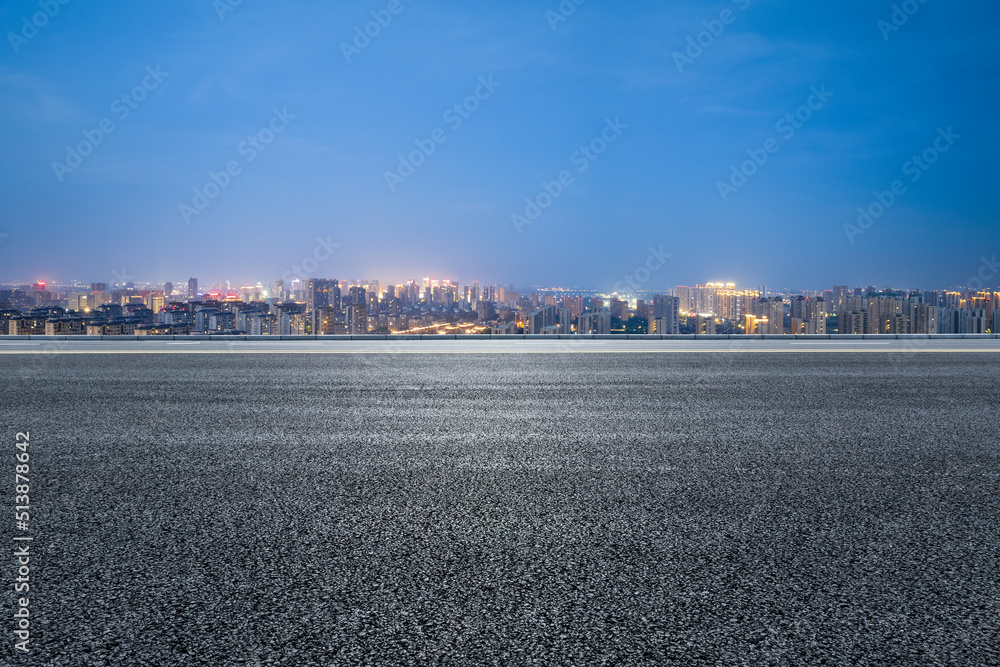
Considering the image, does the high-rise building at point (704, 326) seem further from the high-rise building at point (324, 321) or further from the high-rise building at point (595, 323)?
the high-rise building at point (324, 321)

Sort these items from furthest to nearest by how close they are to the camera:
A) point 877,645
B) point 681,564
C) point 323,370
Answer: point 323,370 → point 681,564 → point 877,645

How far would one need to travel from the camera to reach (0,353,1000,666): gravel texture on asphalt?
198 cm

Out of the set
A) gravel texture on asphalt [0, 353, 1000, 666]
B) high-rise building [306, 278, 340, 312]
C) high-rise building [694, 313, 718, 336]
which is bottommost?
gravel texture on asphalt [0, 353, 1000, 666]

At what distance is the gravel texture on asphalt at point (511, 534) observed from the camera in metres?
1.98

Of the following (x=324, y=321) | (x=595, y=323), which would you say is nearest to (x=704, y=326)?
(x=595, y=323)

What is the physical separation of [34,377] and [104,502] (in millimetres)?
6982

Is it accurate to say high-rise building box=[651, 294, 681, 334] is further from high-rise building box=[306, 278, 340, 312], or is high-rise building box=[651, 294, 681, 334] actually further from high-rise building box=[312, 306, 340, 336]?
high-rise building box=[306, 278, 340, 312]

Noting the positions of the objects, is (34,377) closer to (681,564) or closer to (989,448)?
(681,564)

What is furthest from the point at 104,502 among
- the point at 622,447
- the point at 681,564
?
the point at 622,447

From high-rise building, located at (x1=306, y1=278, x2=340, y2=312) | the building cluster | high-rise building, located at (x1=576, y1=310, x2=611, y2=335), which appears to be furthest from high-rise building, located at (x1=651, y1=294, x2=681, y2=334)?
high-rise building, located at (x1=306, y1=278, x2=340, y2=312)

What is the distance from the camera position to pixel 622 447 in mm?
4609

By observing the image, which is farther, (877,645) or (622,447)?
(622,447)

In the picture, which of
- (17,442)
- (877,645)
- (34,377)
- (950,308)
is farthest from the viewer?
(950,308)

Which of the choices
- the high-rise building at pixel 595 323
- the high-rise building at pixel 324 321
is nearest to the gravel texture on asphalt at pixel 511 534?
the high-rise building at pixel 595 323
